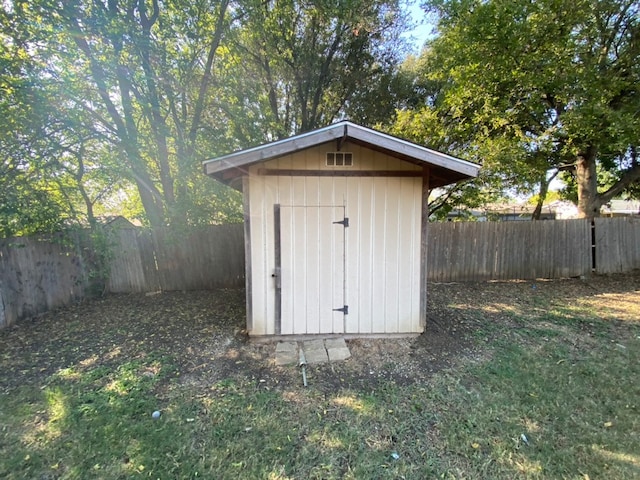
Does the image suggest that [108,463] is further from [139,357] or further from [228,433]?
[139,357]

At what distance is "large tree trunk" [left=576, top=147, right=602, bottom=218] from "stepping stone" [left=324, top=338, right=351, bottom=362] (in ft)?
28.4

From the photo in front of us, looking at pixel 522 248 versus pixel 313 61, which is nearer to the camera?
pixel 522 248

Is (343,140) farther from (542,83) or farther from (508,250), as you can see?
(508,250)

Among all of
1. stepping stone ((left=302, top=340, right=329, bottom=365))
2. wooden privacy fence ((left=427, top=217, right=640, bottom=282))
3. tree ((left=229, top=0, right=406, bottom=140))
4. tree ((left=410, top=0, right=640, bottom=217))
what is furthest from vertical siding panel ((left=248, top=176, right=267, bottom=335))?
tree ((left=410, top=0, right=640, bottom=217))

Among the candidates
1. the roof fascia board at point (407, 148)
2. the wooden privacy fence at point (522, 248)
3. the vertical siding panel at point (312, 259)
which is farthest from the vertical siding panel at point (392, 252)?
the wooden privacy fence at point (522, 248)

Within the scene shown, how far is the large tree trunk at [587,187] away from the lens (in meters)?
8.34

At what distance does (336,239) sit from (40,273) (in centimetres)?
524

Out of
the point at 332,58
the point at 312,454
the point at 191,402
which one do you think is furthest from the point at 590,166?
the point at 191,402

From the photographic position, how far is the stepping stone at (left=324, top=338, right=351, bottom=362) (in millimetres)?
3747

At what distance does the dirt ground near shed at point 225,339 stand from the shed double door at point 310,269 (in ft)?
1.58

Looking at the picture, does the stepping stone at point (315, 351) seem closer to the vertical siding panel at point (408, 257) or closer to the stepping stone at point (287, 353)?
the stepping stone at point (287, 353)

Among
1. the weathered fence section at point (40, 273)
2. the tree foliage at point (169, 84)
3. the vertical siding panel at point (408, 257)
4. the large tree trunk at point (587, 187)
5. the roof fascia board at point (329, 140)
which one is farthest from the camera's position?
the large tree trunk at point (587, 187)

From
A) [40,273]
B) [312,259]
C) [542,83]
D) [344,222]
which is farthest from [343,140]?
[542,83]

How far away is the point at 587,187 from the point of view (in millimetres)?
8508
